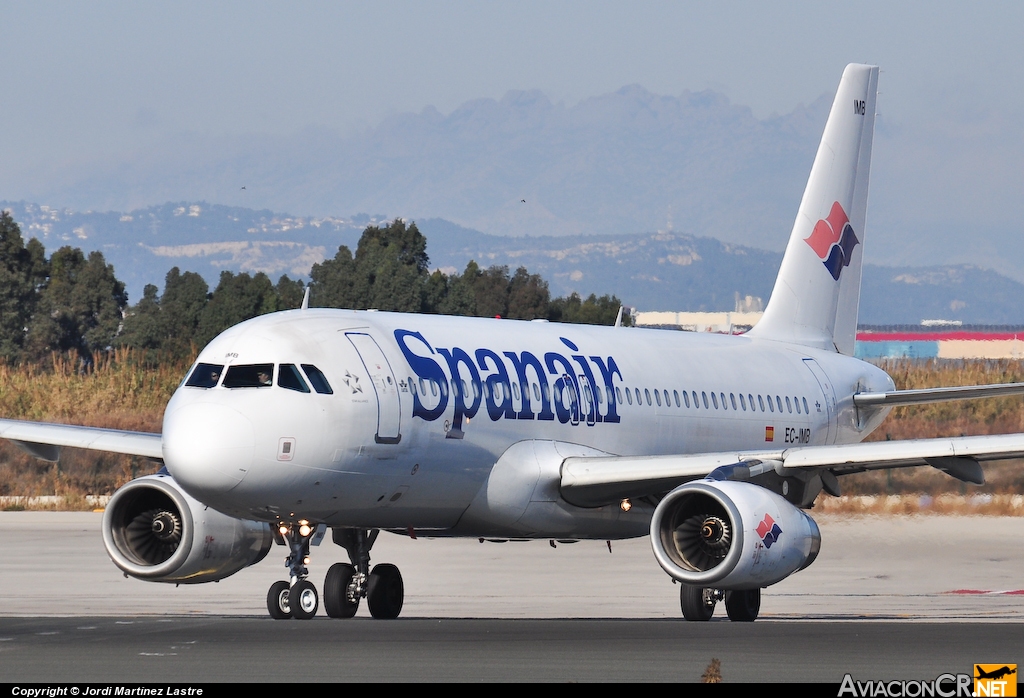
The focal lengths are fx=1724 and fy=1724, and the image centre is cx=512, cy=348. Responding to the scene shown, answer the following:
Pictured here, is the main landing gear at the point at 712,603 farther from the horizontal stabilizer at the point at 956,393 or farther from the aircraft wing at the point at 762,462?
the horizontal stabilizer at the point at 956,393

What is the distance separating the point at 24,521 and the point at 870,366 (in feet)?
62.2

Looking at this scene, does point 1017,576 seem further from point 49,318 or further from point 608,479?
point 49,318

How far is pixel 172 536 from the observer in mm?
20297

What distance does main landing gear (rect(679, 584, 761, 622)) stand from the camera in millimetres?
21359

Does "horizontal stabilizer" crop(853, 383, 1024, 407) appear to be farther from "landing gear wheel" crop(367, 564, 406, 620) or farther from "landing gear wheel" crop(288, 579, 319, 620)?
"landing gear wheel" crop(288, 579, 319, 620)

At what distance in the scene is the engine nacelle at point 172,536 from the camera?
784 inches

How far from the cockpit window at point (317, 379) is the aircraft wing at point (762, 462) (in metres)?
4.02

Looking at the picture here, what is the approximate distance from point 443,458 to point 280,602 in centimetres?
249

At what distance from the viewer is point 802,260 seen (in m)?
31.2

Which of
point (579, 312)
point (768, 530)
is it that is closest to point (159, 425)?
point (768, 530)

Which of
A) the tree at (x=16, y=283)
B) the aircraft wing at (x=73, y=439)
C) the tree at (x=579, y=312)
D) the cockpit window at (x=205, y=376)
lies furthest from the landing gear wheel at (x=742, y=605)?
the tree at (x=579, y=312)

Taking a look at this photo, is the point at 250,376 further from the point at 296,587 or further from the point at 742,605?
the point at 742,605

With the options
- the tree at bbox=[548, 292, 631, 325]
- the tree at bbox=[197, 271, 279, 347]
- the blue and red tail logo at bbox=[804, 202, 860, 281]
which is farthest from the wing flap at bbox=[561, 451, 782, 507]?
the tree at bbox=[548, 292, 631, 325]

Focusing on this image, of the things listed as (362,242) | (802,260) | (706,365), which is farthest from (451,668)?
(362,242)
